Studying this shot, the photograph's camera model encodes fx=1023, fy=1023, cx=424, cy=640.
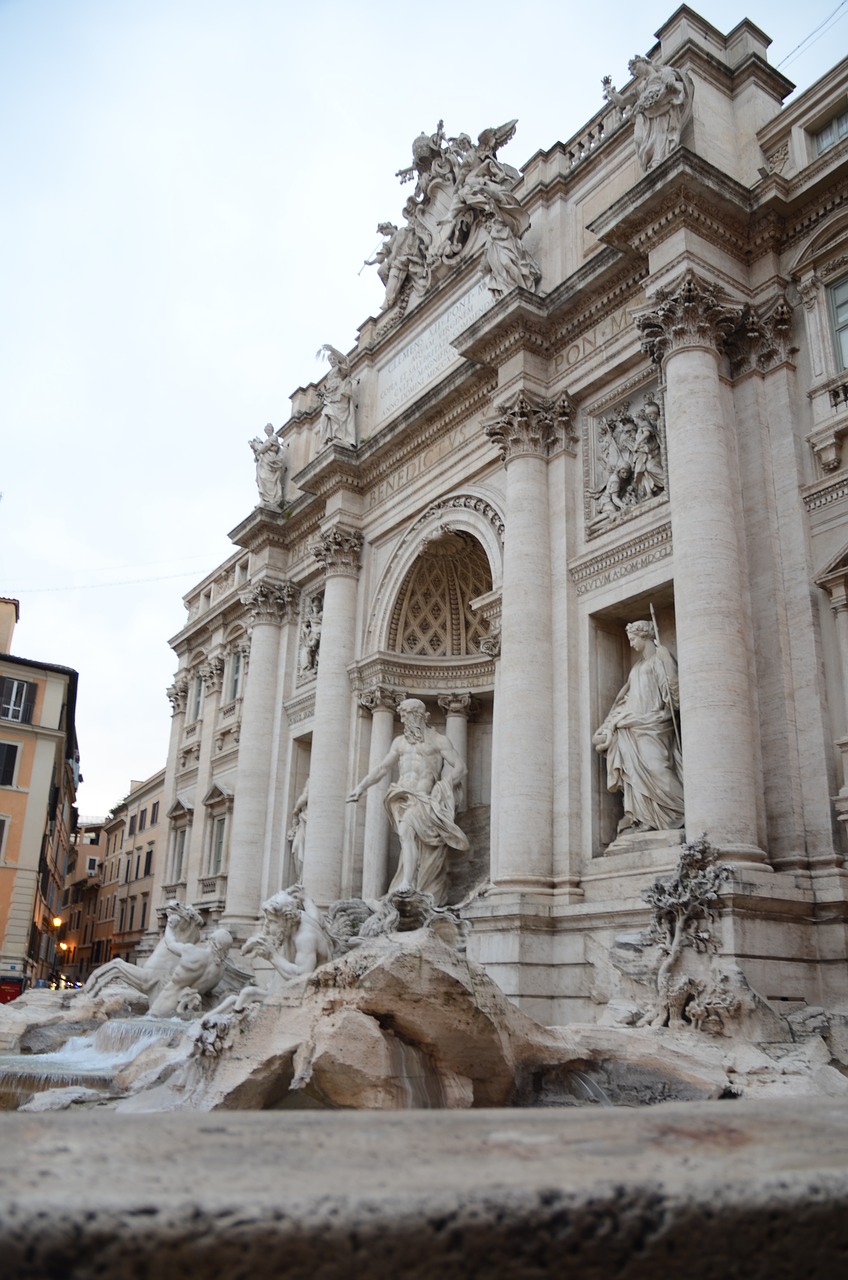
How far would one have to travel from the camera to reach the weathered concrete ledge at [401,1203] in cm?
144

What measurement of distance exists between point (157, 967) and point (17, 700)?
23.5m

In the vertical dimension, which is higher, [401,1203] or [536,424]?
[536,424]

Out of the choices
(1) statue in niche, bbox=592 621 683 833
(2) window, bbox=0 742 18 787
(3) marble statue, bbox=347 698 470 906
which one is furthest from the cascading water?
(2) window, bbox=0 742 18 787

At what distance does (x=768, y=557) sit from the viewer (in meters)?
12.9

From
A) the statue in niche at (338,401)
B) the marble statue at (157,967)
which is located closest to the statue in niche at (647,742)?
the marble statue at (157,967)

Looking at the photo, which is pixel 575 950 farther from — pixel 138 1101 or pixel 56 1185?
pixel 56 1185

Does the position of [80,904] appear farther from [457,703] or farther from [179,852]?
[457,703]

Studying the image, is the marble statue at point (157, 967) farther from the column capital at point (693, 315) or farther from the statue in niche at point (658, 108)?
the statue in niche at point (658, 108)

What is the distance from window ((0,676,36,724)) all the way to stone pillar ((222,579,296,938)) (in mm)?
15438

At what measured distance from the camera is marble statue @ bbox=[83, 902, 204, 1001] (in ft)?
50.4

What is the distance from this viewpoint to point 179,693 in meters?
32.7

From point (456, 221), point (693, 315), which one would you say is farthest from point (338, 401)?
point (693, 315)

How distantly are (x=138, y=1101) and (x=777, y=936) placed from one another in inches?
262

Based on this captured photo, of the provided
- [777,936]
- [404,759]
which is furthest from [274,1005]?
[404,759]
